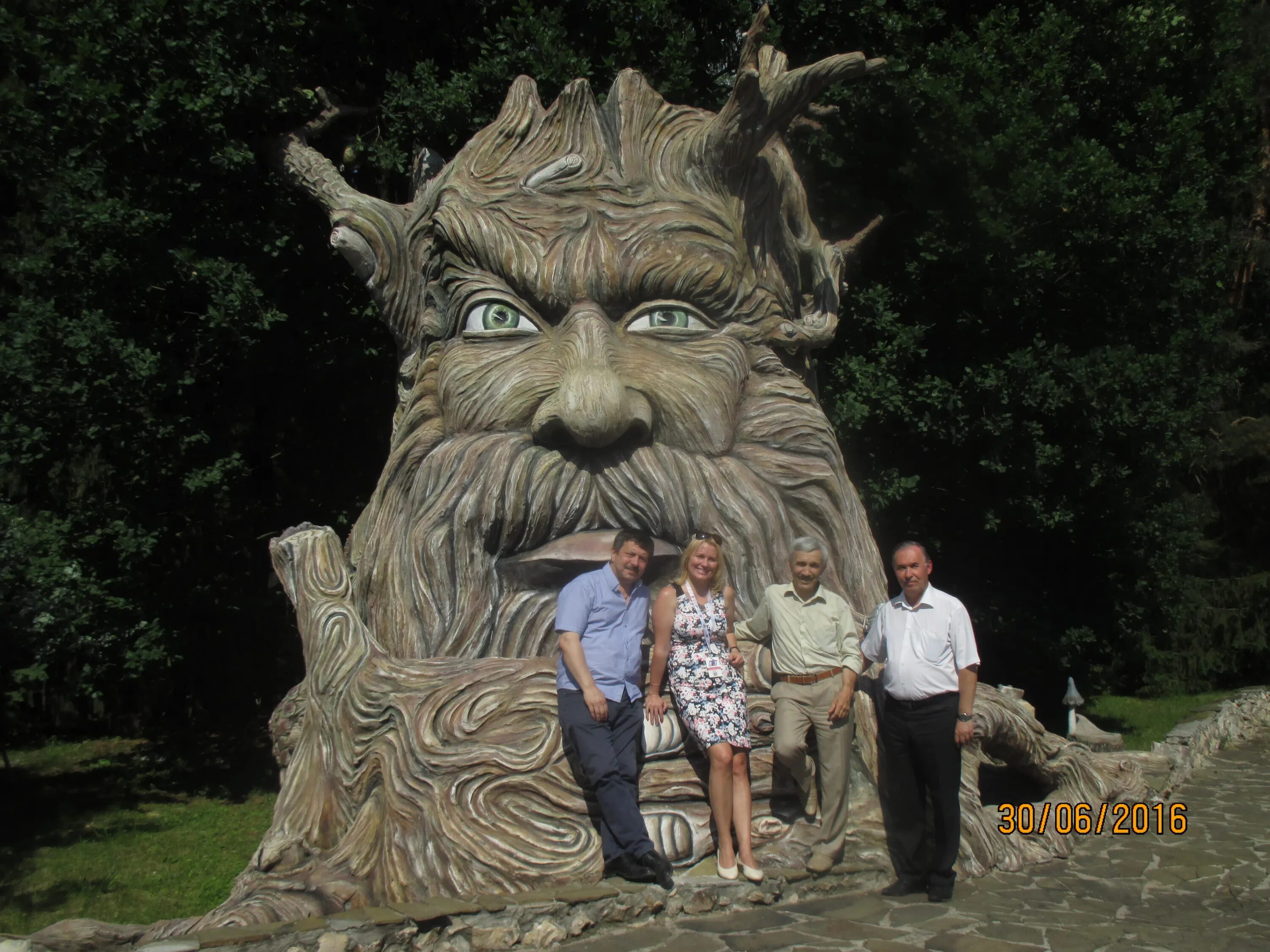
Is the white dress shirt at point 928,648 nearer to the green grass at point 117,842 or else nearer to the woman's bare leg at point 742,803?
the woman's bare leg at point 742,803

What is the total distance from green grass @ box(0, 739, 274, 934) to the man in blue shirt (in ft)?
9.18

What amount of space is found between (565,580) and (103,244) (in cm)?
443

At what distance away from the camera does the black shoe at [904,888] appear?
438 centimetres

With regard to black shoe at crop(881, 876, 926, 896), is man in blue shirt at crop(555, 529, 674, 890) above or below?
above

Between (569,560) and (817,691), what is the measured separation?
118cm

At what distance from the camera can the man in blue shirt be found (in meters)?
4.09

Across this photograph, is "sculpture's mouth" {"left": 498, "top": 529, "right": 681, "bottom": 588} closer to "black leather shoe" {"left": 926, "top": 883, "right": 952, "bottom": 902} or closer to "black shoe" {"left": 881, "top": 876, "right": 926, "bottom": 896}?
"black shoe" {"left": 881, "top": 876, "right": 926, "bottom": 896}

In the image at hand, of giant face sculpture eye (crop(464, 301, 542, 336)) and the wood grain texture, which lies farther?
giant face sculpture eye (crop(464, 301, 542, 336))

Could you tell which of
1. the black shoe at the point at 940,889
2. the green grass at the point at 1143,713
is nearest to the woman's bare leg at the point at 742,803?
the black shoe at the point at 940,889

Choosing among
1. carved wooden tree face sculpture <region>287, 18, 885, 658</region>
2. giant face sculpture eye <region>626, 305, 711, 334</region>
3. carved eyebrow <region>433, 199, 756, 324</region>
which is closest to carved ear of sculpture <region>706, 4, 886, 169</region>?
carved wooden tree face sculpture <region>287, 18, 885, 658</region>

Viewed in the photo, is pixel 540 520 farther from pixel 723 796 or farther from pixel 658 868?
pixel 658 868

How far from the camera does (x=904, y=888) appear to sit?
4402 mm

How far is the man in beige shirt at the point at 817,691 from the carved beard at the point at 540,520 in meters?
0.60

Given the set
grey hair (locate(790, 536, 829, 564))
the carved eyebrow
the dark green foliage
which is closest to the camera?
grey hair (locate(790, 536, 829, 564))
